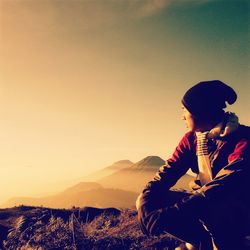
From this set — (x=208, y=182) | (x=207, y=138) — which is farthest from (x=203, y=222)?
(x=207, y=138)

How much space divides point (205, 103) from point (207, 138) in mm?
354

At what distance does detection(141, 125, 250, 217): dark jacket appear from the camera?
3088mm

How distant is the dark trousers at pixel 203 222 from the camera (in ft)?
10.1

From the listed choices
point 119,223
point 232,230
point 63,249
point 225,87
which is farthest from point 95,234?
point 225,87

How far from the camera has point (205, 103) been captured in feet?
11.7

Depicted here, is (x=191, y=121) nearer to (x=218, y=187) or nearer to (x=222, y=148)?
(x=222, y=148)

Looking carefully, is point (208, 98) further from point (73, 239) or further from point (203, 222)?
point (73, 239)

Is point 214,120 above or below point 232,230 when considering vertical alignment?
above

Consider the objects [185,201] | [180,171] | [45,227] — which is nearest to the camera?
[185,201]

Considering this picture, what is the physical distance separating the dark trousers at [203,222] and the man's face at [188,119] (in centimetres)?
74

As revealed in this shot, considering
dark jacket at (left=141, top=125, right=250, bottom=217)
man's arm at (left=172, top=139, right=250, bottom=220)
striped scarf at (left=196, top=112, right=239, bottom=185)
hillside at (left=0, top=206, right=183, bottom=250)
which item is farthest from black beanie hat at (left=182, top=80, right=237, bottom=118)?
hillside at (left=0, top=206, right=183, bottom=250)

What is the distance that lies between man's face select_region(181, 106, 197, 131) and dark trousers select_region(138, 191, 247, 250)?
74 centimetres

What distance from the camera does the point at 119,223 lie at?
24.9 ft

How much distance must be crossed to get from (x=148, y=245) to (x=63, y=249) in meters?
1.21
